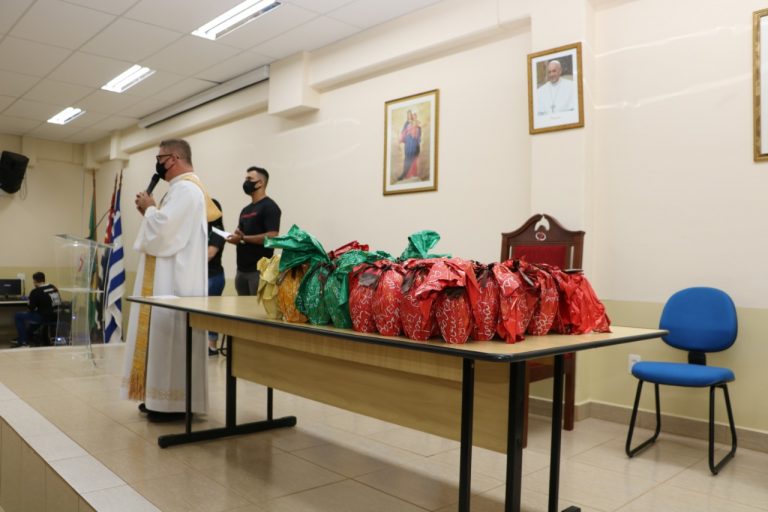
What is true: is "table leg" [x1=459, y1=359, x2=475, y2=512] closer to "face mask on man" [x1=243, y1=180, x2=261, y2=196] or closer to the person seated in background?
"face mask on man" [x1=243, y1=180, x2=261, y2=196]

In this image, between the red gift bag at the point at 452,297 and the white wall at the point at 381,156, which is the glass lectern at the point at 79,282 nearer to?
the white wall at the point at 381,156

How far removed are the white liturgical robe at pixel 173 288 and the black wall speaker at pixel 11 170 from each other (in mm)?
6548

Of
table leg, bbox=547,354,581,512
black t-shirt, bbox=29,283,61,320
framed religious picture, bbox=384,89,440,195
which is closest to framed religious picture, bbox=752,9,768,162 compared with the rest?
table leg, bbox=547,354,581,512

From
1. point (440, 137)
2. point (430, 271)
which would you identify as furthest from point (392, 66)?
point (430, 271)

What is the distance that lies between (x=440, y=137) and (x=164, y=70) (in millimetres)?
3004

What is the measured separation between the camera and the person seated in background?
24.8ft

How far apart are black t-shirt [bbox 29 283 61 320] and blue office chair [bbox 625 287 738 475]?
693 centimetres

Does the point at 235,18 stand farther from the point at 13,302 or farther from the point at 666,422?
the point at 13,302

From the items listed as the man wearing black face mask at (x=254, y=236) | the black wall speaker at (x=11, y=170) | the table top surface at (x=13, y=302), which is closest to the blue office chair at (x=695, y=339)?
the man wearing black face mask at (x=254, y=236)

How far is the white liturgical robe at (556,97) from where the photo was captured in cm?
358

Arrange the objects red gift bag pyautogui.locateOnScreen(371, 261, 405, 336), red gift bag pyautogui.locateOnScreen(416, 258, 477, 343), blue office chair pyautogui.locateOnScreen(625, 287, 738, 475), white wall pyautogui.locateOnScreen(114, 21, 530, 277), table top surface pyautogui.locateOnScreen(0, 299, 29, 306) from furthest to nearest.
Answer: table top surface pyautogui.locateOnScreen(0, 299, 29, 306)
white wall pyautogui.locateOnScreen(114, 21, 530, 277)
blue office chair pyautogui.locateOnScreen(625, 287, 738, 475)
red gift bag pyautogui.locateOnScreen(371, 261, 405, 336)
red gift bag pyautogui.locateOnScreen(416, 258, 477, 343)

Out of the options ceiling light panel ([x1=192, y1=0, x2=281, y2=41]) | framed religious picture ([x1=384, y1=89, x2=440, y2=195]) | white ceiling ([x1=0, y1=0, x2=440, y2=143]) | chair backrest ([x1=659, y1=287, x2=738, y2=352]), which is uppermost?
ceiling light panel ([x1=192, y1=0, x2=281, y2=41])

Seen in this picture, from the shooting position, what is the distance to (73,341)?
5156 millimetres

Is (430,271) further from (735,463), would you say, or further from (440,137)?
(440,137)
